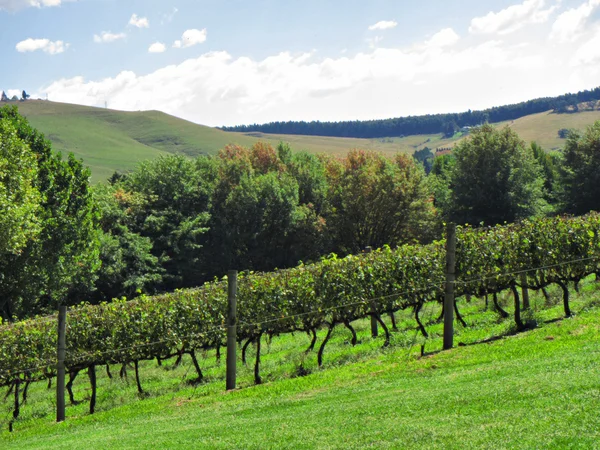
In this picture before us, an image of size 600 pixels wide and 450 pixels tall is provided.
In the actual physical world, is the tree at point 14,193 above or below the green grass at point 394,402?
above

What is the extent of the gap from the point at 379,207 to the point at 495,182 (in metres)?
11.8

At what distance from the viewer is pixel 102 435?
12.2 meters

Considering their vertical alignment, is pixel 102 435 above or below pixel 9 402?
above

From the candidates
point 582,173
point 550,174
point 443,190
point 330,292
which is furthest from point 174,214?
point 550,174

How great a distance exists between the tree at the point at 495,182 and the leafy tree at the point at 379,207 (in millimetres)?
3712

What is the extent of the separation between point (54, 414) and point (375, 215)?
4782cm

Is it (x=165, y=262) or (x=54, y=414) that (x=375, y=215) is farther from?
(x=54, y=414)

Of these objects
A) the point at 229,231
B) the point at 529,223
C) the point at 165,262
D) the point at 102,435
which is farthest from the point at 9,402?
the point at 229,231

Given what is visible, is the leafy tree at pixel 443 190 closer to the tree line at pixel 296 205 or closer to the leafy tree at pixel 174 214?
the tree line at pixel 296 205

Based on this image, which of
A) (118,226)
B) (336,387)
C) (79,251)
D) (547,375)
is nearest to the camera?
(547,375)

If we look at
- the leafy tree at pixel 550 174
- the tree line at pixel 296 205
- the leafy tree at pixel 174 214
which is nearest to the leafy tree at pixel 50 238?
the tree line at pixel 296 205

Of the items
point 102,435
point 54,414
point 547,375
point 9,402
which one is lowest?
point 9,402

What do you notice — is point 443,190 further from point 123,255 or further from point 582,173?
point 123,255

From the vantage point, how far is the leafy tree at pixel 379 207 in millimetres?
61906
